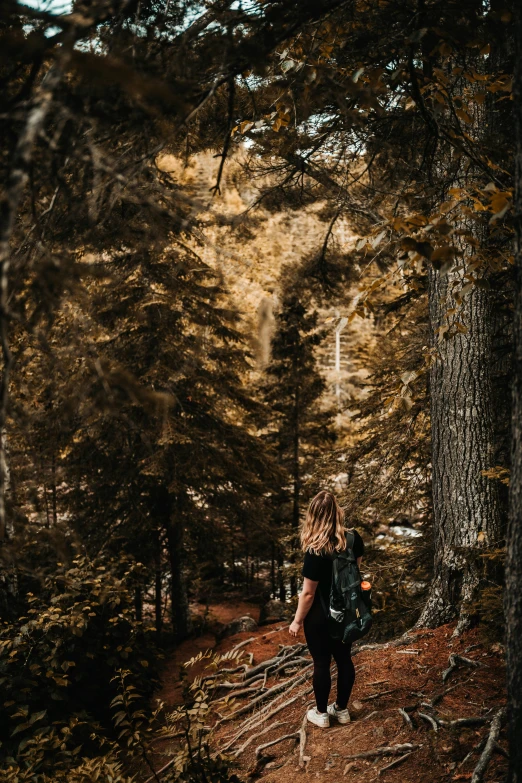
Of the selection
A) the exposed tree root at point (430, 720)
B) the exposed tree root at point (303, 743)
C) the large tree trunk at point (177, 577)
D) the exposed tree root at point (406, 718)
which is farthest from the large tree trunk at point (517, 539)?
the large tree trunk at point (177, 577)

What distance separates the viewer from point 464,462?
5348 millimetres

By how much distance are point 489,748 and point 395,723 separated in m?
0.91

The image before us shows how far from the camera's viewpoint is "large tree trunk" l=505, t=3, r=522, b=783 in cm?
228

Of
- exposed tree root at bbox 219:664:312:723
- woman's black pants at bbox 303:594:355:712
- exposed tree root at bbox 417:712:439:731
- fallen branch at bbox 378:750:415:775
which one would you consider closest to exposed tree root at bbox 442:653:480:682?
exposed tree root at bbox 417:712:439:731

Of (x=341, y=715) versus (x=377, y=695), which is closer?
(x=341, y=715)

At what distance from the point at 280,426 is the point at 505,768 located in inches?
450

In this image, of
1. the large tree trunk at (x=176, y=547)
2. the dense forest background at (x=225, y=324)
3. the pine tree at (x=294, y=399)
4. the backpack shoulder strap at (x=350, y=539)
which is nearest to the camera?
the dense forest background at (x=225, y=324)

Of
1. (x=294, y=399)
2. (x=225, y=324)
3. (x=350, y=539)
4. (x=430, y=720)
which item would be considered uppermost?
(x=225, y=324)

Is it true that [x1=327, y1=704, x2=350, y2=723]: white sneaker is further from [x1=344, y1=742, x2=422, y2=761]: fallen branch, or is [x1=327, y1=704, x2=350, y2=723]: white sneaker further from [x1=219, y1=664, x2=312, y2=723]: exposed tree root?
[x1=219, y1=664, x2=312, y2=723]: exposed tree root

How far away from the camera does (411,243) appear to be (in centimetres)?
265

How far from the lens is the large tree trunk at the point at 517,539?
2.28 meters

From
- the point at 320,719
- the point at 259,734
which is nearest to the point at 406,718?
the point at 320,719

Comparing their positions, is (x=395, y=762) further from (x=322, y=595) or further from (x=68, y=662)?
(x=68, y=662)

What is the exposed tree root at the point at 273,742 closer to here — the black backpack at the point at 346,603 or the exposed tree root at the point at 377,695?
the exposed tree root at the point at 377,695
